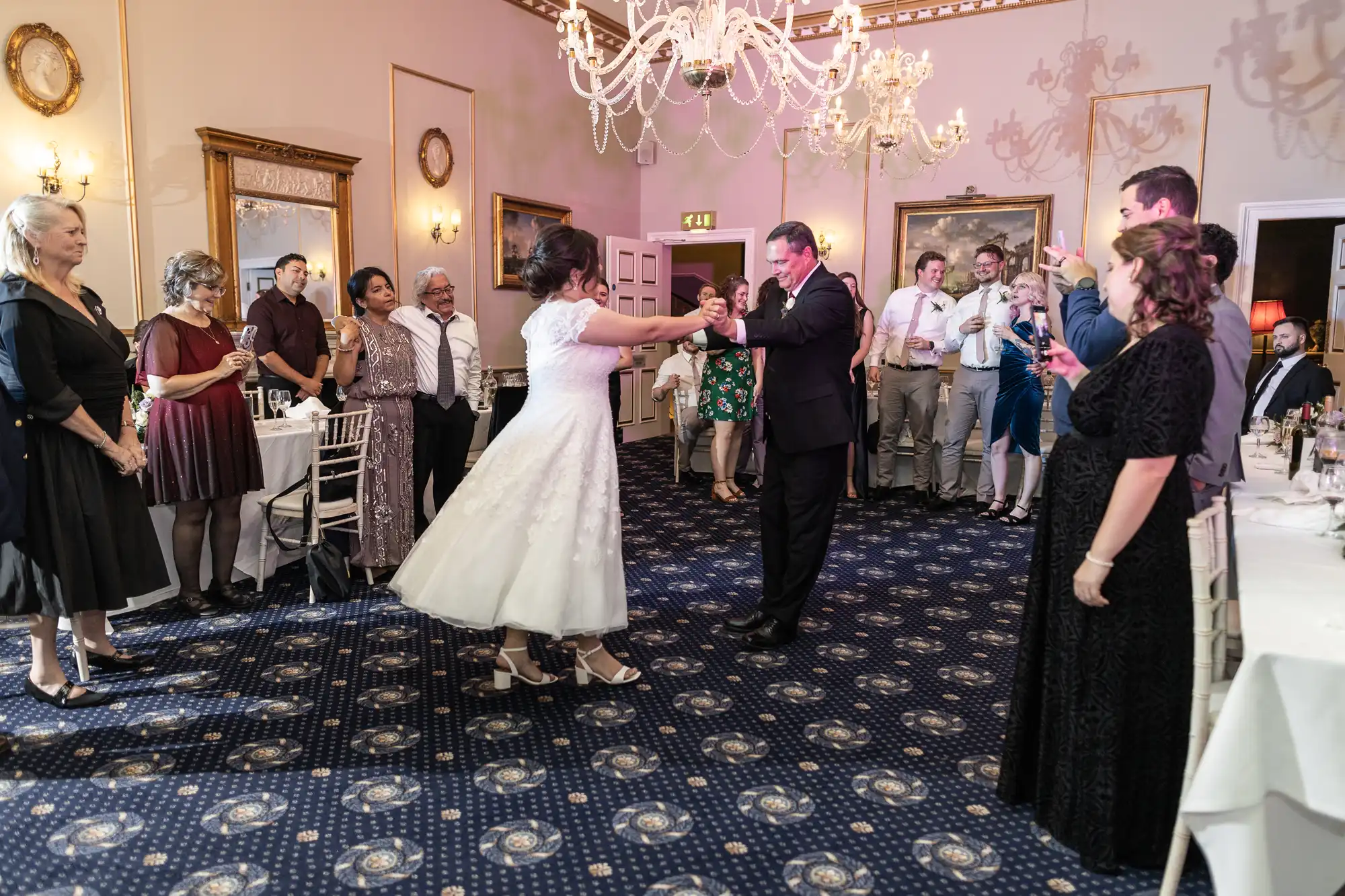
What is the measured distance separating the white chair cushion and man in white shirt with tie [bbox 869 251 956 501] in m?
3.92

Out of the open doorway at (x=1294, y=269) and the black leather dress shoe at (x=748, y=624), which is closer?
the black leather dress shoe at (x=748, y=624)

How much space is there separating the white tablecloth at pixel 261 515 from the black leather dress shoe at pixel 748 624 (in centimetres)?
231

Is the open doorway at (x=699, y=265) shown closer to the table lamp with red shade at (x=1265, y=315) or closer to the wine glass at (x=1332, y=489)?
the table lamp with red shade at (x=1265, y=315)

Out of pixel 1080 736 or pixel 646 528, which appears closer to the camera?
pixel 1080 736

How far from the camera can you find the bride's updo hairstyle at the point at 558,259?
2.85 meters

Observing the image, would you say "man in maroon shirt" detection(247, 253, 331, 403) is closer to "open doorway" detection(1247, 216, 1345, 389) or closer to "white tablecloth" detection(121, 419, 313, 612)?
"white tablecloth" detection(121, 419, 313, 612)

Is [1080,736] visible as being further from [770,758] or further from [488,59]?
[488,59]

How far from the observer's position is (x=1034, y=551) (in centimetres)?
225

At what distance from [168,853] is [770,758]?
1636 millimetres

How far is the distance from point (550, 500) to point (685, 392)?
444 cm

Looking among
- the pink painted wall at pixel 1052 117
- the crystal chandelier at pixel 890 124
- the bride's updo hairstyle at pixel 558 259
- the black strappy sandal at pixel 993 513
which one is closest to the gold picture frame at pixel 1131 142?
the pink painted wall at pixel 1052 117

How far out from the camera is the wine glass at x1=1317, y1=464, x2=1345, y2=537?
243 cm

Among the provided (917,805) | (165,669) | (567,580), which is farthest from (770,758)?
(165,669)

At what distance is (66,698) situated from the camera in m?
2.96
